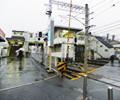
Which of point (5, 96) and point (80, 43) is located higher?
point (80, 43)

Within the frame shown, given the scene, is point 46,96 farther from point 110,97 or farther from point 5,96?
point 110,97

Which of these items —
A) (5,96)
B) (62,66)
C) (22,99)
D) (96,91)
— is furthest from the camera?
(62,66)

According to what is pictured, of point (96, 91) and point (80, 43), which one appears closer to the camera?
point (96, 91)

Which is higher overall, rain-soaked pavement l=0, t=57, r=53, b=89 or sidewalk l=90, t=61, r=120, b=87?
sidewalk l=90, t=61, r=120, b=87

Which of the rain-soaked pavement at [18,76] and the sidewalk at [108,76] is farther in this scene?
the sidewalk at [108,76]

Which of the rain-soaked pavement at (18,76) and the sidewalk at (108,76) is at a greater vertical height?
the sidewalk at (108,76)

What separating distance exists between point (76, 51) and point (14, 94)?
81.3 ft

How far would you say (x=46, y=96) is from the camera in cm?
852

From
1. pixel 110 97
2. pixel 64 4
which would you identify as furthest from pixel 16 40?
pixel 110 97

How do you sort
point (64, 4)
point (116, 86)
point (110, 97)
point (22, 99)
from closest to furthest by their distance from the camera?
point (110, 97) → point (22, 99) → point (116, 86) → point (64, 4)

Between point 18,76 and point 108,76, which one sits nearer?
point 108,76

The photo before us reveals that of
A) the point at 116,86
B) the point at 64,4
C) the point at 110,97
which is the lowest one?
A: the point at 116,86

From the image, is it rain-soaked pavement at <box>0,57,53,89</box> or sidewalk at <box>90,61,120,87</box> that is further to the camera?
sidewalk at <box>90,61,120,87</box>

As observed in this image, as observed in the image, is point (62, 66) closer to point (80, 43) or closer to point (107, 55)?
point (80, 43)
